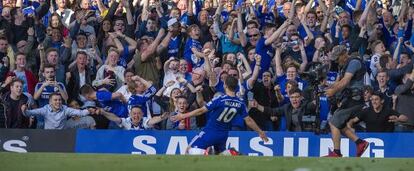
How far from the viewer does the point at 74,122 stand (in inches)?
642

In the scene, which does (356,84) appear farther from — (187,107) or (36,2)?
(36,2)

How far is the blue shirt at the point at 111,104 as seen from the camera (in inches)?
642

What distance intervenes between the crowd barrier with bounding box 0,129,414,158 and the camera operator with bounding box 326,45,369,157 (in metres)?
0.38

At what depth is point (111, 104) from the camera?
16.4 meters

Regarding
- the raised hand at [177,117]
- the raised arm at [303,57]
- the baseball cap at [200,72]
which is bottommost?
the raised hand at [177,117]

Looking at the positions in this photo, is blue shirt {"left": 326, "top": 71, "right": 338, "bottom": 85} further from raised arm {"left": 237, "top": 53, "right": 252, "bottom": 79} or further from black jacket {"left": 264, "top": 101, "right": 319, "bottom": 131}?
raised arm {"left": 237, "top": 53, "right": 252, "bottom": 79}

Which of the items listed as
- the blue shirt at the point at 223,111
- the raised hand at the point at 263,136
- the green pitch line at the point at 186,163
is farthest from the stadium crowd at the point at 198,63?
the green pitch line at the point at 186,163

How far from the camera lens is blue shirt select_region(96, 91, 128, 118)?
16.3 meters

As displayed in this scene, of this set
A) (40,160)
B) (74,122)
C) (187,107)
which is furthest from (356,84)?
A: (40,160)

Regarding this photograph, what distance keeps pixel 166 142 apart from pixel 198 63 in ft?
6.56

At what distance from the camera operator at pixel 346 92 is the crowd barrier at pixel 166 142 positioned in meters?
0.38

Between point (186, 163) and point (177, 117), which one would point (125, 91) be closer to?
point (177, 117)

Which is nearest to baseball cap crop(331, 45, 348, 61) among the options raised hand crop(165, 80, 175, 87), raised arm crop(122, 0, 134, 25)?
raised hand crop(165, 80, 175, 87)

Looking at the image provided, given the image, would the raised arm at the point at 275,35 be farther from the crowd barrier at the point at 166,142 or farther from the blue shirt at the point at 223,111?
the blue shirt at the point at 223,111
